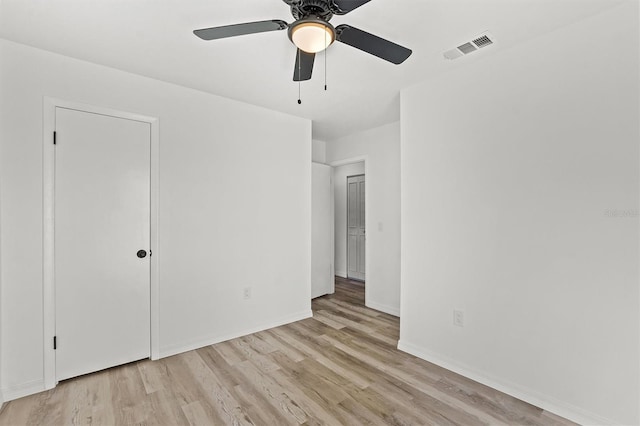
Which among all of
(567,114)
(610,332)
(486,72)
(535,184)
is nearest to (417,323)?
(610,332)

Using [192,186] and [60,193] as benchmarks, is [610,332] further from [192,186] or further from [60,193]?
[60,193]

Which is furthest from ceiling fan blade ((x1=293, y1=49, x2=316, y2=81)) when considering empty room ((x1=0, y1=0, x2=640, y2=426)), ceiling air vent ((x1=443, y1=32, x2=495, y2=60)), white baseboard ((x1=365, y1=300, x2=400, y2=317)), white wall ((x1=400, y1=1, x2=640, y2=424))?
white baseboard ((x1=365, y1=300, x2=400, y2=317))

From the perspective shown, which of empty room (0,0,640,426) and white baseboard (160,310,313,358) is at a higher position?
empty room (0,0,640,426)

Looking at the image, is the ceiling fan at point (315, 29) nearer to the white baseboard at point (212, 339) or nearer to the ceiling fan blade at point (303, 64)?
the ceiling fan blade at point (303, 64)

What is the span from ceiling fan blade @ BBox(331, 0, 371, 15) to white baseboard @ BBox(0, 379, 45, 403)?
323 cm

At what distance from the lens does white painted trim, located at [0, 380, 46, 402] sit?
2.19 metres

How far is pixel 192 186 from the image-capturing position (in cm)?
307

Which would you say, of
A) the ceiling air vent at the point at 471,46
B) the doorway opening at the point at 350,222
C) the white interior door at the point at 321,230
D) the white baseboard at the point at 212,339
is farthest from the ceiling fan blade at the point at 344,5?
the doorway opening at the point at 350,222

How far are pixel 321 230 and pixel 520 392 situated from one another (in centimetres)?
316

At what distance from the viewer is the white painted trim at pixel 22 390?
7.19 feet

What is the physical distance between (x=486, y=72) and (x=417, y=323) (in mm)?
2256

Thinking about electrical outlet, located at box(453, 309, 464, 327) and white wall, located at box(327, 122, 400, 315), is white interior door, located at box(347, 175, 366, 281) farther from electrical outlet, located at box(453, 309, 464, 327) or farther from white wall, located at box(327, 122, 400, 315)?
electrical outlet, located at box(453, 309, 464, 327)

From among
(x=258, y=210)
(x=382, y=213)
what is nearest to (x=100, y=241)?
(x=258, y=210)

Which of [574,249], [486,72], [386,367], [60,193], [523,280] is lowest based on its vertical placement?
[386,367]
